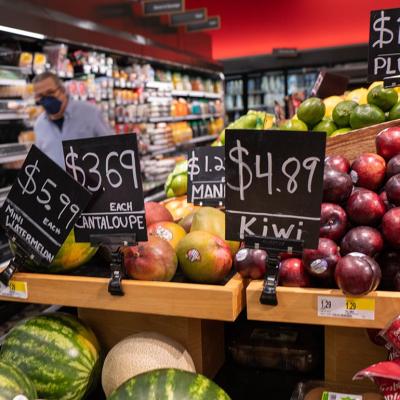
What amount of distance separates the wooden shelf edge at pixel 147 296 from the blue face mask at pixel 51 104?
2.87 metres

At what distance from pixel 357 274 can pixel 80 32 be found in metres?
4.19

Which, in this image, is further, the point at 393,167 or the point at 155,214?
the point at 155,214

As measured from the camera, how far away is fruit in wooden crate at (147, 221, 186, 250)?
1.39 m

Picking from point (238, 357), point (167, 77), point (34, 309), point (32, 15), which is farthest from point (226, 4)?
point (238, 357)

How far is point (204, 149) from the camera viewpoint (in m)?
1.78

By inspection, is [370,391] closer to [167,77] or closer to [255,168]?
[255,168]

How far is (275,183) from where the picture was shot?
112 centimetres

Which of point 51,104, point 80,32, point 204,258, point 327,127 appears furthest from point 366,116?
point 80,32

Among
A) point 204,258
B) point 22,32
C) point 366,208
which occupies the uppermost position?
point 22,32

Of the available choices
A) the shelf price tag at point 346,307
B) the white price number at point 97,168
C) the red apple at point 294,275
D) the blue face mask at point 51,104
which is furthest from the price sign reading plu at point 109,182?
the blue face mask at point 51,104

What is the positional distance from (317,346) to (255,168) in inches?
22.2

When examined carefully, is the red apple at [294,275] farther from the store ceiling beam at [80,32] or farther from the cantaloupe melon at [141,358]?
the store ceiling beam at [80,32]

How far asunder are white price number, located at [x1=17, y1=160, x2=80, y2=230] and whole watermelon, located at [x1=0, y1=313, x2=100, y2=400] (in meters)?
0.26

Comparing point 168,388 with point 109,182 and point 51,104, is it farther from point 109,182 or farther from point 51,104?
point 51,104
